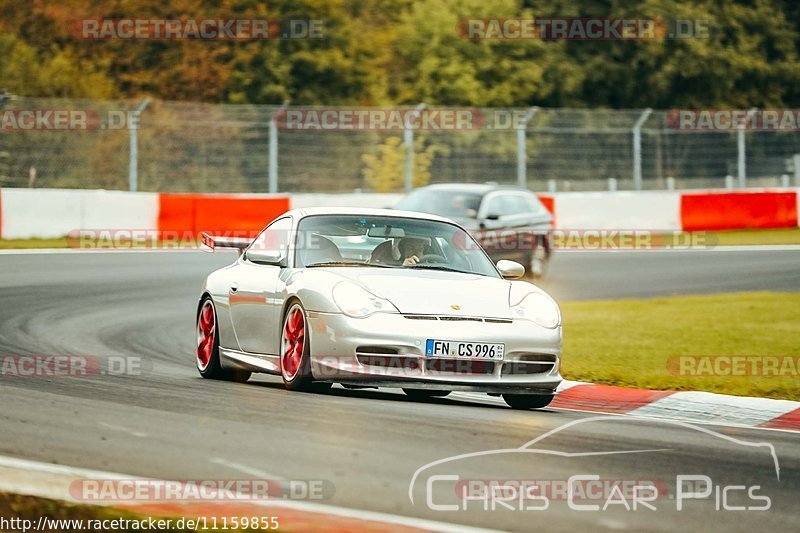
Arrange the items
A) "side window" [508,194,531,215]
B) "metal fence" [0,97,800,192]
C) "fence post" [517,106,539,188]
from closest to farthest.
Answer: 1. "side window" [508,194,531,215]
2. "metal fence" [0,97,800,192]
3. "fence post" [517,106,539,188]

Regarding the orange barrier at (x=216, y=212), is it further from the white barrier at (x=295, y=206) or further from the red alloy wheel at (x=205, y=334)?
the red alloy wheel at (x=205, y=334)

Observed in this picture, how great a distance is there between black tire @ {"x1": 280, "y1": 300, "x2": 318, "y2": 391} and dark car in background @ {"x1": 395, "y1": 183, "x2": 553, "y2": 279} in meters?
11.0

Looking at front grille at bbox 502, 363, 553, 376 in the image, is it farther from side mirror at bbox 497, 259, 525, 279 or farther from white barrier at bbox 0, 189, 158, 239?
white barrier at bbox 0, 189, 158, 239

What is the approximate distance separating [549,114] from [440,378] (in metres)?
22.2

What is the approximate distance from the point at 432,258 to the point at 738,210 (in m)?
22.2

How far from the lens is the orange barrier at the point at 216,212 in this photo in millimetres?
26844

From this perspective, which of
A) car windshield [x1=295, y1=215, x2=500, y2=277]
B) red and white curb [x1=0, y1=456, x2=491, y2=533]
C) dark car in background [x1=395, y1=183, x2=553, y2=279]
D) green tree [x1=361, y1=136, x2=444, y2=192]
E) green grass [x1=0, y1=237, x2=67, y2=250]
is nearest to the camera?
red and white curb [x1=0, y1=456, x2=491, y2=533]

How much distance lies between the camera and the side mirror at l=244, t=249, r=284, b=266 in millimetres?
10492

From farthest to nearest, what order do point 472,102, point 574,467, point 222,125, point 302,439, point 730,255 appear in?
point 472,102 < point 222,125 < point 730,255 < point 302,439 < point 574,467

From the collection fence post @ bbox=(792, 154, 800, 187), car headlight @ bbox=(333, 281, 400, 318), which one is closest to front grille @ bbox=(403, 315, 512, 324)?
car headlight @ bbox=(333, 281, 400, 318)

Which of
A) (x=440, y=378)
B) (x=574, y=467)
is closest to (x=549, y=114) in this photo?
(x=440, y=378)

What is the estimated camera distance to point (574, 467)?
7.09 m

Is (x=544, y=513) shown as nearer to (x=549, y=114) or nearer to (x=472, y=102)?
(x=549, y=114)

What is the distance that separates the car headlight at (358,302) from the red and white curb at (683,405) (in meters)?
1.52
